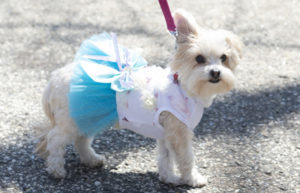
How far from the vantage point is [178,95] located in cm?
366

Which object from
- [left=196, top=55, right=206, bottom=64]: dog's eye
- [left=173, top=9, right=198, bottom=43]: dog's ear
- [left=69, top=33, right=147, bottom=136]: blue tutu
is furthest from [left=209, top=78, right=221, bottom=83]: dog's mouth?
[left=69, top=33, right=147, bottom=136]: blue tutu

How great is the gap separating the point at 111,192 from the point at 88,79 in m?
0.96

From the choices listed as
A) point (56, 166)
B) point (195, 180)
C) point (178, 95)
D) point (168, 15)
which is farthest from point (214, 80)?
point (56, 166)

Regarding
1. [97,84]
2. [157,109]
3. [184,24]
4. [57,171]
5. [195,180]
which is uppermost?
[184,24]

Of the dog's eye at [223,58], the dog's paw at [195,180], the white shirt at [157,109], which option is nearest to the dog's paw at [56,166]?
the white shirt at [157,109]

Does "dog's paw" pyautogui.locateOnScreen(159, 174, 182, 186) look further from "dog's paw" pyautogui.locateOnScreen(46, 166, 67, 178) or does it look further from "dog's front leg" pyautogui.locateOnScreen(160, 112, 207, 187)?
"dog's paw" pyautogui.locateOnScreen(46, 166, 67, 178)

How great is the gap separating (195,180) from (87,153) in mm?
1000

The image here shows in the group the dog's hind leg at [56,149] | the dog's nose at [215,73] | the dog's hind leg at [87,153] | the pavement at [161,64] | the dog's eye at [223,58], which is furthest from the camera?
the dog's hind leg at [87,153]

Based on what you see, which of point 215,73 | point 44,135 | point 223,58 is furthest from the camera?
point 44,135

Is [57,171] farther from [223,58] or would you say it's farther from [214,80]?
[223,58]

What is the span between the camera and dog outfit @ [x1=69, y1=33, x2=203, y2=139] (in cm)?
367

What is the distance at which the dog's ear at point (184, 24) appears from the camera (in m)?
3.52


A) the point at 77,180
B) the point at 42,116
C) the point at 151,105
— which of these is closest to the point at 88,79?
the point at 151,105

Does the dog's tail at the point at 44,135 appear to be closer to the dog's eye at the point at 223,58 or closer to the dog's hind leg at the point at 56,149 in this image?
the dog's hind leg at the point at 56,149
